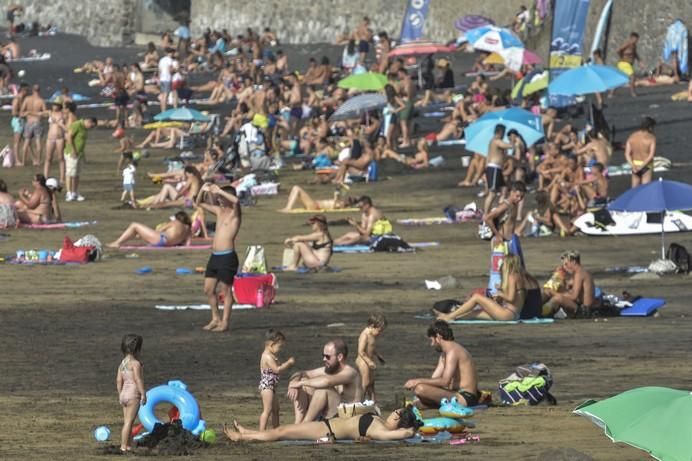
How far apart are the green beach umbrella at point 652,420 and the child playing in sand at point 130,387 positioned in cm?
334

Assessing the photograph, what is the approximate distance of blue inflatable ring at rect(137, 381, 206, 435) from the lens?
40.5 feet

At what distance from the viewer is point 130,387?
39.8 feet

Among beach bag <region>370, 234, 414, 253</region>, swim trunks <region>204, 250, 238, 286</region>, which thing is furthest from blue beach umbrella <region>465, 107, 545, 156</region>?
swim trunks <region>204, 250, 238, 286</region>

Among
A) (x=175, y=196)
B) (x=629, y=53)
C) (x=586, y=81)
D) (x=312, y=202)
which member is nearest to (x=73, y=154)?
(x=175, y=196)

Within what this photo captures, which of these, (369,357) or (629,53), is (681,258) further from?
(629,53)

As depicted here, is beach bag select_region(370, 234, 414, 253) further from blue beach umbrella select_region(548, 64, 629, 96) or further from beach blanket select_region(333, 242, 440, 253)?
blue beach umbrella select_region(548, 64, 629, 96)

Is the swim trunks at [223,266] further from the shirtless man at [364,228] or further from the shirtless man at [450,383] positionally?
the shirtless man at [364,228]

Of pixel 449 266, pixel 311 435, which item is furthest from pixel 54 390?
pixel 449 266

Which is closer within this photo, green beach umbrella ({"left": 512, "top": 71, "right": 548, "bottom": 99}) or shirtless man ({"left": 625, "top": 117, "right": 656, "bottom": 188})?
shirtless man ({"left": 625, "top": 117, "right": 656, "bottom": 188})

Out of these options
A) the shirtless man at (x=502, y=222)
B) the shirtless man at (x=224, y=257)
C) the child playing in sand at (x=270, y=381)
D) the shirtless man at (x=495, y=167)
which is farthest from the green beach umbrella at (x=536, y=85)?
the child playing in sand at (x=270, y=381)

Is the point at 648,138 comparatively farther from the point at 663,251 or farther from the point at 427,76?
the point at 427,76

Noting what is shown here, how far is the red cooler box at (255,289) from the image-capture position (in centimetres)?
1939

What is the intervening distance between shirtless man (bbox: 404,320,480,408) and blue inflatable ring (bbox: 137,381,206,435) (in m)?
1.95

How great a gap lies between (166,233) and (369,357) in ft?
37.3
